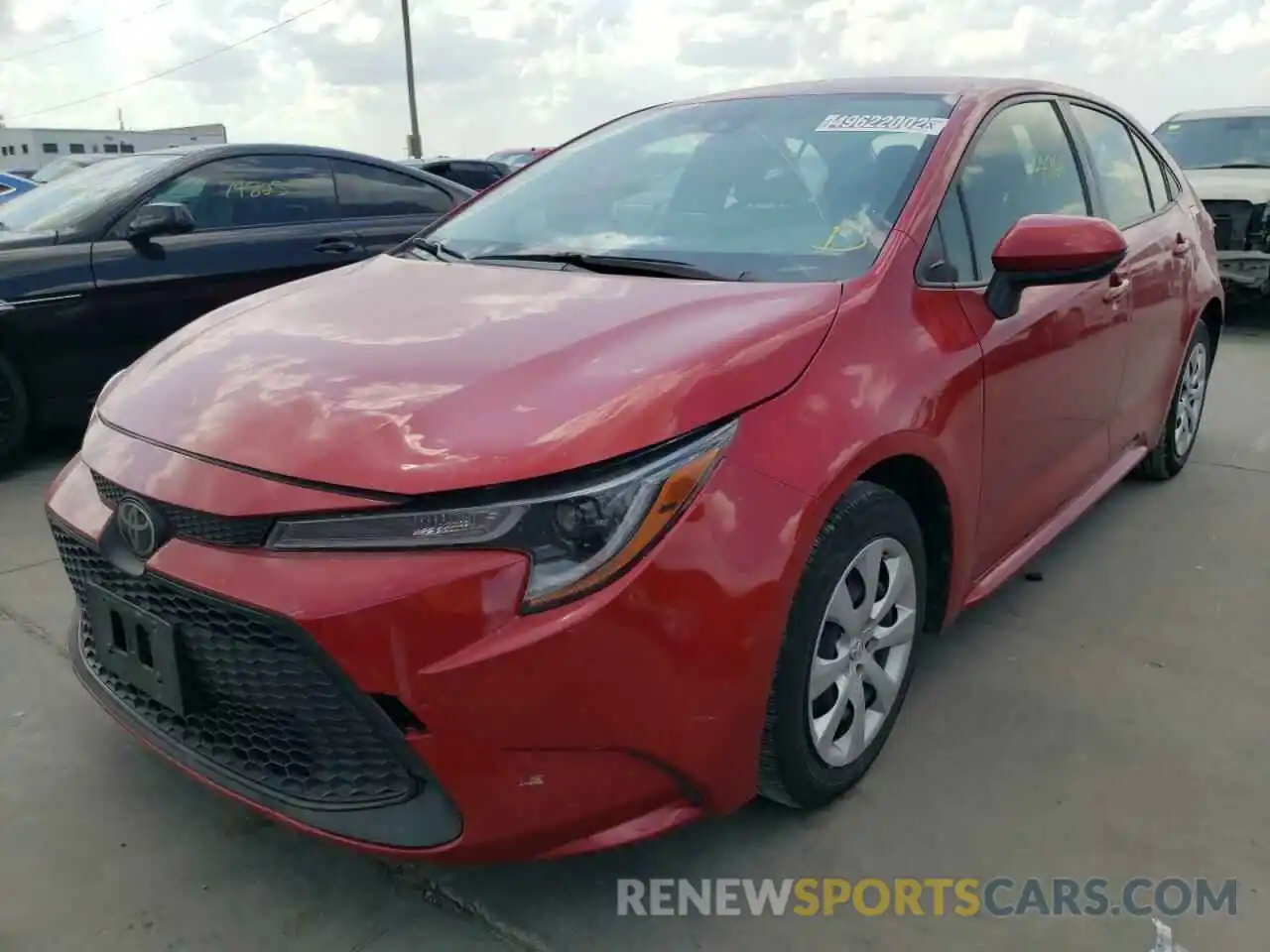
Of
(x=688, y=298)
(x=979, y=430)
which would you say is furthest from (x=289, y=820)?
(x=979, y=430)

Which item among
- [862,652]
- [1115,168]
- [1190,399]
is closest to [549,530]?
[862,652]

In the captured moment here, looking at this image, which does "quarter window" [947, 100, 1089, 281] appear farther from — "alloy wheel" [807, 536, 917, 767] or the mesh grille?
the mesh grille

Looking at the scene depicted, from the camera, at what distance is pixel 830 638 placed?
2111 mm

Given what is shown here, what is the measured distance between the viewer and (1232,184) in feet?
25.1

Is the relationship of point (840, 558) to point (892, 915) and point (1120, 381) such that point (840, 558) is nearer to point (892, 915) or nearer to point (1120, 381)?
point (892, 915)

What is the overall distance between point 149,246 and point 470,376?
3.51 meters

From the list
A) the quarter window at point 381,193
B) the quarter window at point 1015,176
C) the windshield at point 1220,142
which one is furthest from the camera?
the windshield at point 1220,142

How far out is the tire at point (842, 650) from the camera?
6.38 feet

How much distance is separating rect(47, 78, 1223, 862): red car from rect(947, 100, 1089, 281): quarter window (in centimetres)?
2

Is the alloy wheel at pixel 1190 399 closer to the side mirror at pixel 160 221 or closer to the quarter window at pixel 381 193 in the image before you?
the quarter window at pixel 381 193

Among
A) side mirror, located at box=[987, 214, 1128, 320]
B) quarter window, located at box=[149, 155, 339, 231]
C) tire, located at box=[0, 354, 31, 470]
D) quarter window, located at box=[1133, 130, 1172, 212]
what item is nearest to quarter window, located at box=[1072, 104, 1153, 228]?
quarter window, located at box=[1133, 130, 1172, 212]

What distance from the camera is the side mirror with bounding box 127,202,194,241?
453 cm

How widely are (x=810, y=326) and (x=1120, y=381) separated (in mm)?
1721

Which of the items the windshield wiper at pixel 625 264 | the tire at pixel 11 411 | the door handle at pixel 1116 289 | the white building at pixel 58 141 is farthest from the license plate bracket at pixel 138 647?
the white building at pixel 58 141
